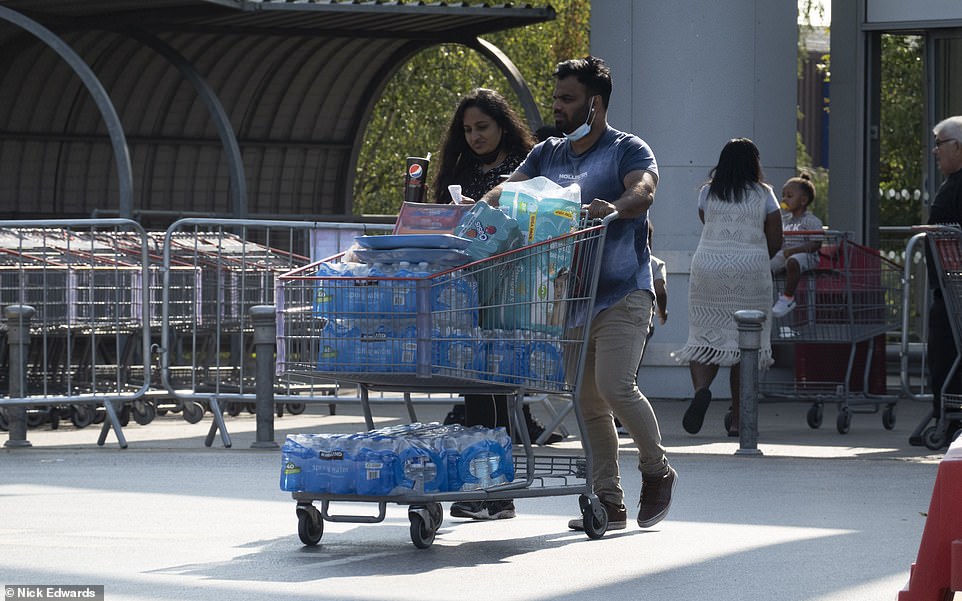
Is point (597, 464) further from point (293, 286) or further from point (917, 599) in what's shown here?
point (917, 599)

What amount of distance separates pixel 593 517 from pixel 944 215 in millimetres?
4493

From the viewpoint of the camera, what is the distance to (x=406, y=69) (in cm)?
3431

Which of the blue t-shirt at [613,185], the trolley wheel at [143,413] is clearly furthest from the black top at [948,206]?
the trolley wheel at [143,413]

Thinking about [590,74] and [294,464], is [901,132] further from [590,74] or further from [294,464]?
[294,464]

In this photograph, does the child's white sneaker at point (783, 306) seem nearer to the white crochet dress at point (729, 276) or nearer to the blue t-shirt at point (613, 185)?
the white crochet dress at point (729, 276)

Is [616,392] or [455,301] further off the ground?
[455,301]

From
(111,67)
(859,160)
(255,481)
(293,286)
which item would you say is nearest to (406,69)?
(111,67)

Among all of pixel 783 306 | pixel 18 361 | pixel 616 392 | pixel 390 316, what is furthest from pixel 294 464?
pixel 783 306

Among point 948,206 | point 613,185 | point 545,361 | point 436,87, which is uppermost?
point 436,87

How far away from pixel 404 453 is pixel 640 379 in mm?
8379

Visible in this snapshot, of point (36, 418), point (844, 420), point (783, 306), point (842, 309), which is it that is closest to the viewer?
point (844, 420)

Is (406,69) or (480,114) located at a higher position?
(406,69)

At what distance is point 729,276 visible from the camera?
37.5 feet

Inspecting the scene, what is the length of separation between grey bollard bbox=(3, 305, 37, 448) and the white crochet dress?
4.27m
